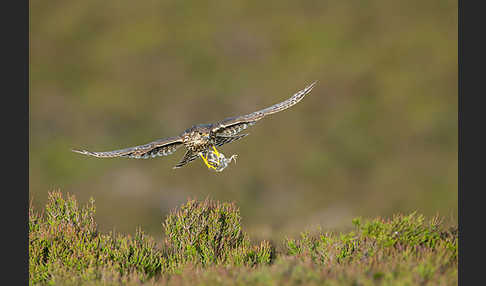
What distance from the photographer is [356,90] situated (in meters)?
46.3

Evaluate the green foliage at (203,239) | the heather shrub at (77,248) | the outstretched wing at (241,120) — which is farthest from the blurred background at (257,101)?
the heather shrub at (77,248)

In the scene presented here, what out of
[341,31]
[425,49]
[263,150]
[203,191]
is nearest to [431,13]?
[425,49]

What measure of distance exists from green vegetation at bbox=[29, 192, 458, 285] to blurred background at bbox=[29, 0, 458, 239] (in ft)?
86.2

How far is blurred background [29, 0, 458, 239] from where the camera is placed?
40219 mm

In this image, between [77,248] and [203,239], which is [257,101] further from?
[77,248]

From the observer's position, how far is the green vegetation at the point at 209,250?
26.3 ft

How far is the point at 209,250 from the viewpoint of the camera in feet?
33.1

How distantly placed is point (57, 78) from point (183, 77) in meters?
11.4

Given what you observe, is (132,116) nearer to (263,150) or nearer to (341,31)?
(263,150)

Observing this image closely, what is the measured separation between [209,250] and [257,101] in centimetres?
3496

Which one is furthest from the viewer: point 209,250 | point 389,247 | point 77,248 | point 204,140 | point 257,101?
point 257,101

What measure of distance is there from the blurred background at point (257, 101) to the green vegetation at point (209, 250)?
26.3 metres

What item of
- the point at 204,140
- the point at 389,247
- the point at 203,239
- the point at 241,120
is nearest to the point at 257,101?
the point at 241,120

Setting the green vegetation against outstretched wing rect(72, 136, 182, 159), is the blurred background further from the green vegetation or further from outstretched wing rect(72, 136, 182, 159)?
the green vegetation
